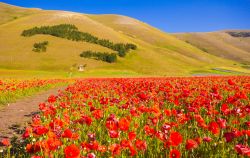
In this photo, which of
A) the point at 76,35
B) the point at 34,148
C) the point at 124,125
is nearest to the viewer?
the point at 34,148

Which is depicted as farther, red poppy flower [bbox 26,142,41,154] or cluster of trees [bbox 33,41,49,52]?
cluster of trees [bbox 33,41,49,52]

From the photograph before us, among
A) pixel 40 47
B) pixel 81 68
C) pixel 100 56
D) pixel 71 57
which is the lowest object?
pixel 81 68

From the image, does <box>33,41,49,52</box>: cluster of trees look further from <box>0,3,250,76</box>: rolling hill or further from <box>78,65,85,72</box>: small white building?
<box>78,65,85,72</box>: small white building

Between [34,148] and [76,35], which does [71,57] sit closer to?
[76,35]

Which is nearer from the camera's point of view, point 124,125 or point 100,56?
point 124,125

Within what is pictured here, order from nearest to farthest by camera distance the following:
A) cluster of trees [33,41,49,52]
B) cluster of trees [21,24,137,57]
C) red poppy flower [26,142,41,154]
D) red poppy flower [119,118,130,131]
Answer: red poppy flower [26,142,41,154], red poppy flower [119,118,130,131], cluster of trees [33,41,49,52], cluster of trees [21,24,137,57]

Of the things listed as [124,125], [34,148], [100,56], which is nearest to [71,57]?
[100,56]

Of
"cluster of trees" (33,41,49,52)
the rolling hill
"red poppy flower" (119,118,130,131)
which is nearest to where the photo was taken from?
"red poppy flower" (119,118,130,131)

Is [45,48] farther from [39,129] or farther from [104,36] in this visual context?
[39,129]


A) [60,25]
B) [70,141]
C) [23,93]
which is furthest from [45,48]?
[70,141]

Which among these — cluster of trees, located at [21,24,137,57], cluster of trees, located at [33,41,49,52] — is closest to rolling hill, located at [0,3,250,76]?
cluster of trees, located at [33,41,49,52]

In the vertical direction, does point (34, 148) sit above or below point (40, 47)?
below

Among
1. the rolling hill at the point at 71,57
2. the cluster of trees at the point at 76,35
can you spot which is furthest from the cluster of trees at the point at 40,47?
the cluster of trees at the point at 76,35

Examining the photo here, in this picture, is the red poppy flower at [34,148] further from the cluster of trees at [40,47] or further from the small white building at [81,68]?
the cluster of trees at [40,47]
